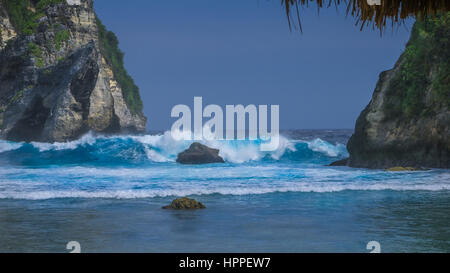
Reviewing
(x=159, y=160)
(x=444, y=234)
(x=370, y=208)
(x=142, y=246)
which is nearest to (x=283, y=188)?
(x=370, y=208)

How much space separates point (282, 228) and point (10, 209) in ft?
18.1

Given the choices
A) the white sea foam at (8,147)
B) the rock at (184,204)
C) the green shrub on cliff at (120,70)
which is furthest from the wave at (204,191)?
the green shrub on cliff at (120,70)

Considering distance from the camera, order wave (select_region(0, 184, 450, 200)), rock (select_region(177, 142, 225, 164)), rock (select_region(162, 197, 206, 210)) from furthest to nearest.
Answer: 1. rock (select_region(177, 142, 225, 164))
2. wave (select_region(0, 184, 450, 200))
3. rock (select_region(162, 197, 206, 210))

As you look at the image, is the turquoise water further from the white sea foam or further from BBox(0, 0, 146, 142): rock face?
BBox(0, 0, 146, 142): rock face

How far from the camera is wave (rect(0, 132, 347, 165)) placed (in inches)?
1277

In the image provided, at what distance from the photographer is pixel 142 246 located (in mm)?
6672

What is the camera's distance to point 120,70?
274ft

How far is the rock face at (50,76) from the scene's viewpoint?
46.6m

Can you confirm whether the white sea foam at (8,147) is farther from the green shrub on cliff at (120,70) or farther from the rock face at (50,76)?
the green shrub on cliff at (120,70)

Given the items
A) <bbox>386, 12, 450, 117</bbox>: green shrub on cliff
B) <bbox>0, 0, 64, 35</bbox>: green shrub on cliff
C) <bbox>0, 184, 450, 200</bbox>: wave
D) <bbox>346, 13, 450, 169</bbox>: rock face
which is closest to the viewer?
<bbox>0, 184, 450, 200</bbox>: wave

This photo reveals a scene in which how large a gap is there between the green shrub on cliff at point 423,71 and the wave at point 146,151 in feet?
43.1

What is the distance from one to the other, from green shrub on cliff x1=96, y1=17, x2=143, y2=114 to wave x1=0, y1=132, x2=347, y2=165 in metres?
43.9
